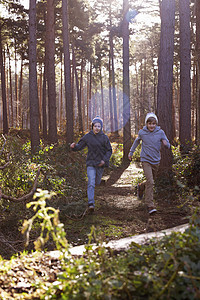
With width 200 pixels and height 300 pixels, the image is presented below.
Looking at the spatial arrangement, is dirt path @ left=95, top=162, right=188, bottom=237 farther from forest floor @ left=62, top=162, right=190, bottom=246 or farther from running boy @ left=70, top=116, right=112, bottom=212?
running boy @ left=70, top=116, right=112, bottom=212

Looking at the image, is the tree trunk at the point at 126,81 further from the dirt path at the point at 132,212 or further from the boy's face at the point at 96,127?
the boy's face at the point at 96,127

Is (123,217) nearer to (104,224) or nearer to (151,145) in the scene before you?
(104,224)

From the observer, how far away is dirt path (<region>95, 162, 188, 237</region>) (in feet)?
19.4

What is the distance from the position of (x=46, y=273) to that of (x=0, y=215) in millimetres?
3500

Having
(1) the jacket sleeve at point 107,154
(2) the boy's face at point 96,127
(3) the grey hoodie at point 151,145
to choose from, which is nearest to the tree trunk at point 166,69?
(3) the grey hoodie at point 151,145

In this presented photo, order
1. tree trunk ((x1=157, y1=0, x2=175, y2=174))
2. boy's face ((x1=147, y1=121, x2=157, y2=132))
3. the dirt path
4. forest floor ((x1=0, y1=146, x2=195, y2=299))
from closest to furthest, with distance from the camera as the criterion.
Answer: forest floor ((x1=0, y1=146, x2=195, y2=299)) → the dirt path → boy's face ((x1=147, y1=121, x2=157, y2=132)) → tree trunk ((x1=157, y1=0, x2=175, y2=174))

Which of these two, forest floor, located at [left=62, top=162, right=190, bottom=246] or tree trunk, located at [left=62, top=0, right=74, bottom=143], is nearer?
forest floor, located at [left=62, top=162, right=190, bottom=246]

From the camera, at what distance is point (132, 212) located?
7141 mm

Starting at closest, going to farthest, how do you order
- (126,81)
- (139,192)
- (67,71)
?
1. (139,192)
2. (67,71)
3. (126,81)

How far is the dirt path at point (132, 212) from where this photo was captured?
19.4ft

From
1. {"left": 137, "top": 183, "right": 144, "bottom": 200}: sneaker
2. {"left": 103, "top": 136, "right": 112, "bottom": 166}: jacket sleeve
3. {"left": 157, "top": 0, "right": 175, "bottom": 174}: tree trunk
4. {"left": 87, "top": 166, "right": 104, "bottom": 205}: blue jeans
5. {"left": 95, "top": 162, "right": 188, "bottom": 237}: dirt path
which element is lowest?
{"left": 95, "top": 162, "right": 188, "bottom": 237}: dirt path

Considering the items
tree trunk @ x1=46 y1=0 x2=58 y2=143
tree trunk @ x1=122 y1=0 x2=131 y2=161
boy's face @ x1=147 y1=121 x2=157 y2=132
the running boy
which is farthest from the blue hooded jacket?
tree trunk @ x1=122 y1=0 x2=131 y2=161

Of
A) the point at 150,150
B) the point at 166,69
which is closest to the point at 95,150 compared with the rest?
the point at 150,150

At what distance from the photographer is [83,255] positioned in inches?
131
